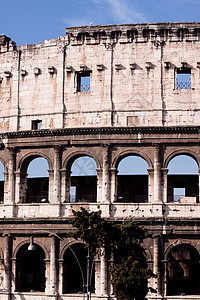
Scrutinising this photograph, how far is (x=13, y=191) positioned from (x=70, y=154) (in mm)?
4084

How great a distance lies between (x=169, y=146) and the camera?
123ft

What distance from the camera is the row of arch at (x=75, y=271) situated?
37969 millimetres

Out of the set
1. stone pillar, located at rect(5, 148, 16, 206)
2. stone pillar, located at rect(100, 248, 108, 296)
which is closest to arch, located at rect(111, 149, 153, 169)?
stone pillar, located at rect(100, 248, 108, 296)

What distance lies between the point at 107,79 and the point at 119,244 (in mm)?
11216

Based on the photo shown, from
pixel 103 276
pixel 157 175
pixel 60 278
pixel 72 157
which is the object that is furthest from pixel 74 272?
pixel 157 175

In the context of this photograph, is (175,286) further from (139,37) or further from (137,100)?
(139,37)

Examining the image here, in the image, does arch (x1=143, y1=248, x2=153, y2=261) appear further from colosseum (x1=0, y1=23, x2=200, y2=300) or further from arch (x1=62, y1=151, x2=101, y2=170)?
arch (x1=62, y1=151, x2=101, y2=170)

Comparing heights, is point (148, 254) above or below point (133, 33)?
below

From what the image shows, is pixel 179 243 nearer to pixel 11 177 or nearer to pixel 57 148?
pixel 57 148

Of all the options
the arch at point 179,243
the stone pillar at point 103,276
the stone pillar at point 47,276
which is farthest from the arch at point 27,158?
the arch at point 179,243

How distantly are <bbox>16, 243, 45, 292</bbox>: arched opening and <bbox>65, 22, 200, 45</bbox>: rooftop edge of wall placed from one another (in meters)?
12.7

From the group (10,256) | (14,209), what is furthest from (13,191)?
(10,256)

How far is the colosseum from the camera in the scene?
122ft

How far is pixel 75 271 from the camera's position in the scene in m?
40.3
